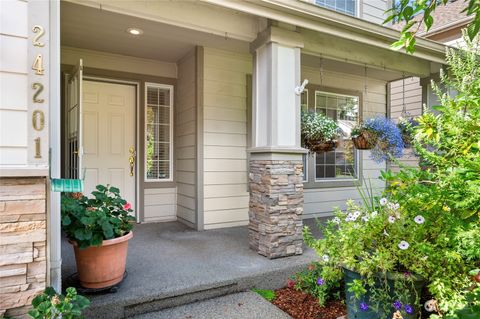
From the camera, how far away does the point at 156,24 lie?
3.46 m

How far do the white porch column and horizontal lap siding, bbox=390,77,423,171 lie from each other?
3.56 metres

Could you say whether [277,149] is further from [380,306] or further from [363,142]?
[380,306]

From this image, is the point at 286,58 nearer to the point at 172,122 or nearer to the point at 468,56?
the point at 468,56

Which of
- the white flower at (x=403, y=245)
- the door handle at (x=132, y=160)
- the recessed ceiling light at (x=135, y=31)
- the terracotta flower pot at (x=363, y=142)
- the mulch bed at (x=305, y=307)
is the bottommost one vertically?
the mulch bed at (x=305, y=307)

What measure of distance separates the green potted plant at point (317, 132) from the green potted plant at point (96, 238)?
2.27 m

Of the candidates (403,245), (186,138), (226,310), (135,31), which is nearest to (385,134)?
(403,245)

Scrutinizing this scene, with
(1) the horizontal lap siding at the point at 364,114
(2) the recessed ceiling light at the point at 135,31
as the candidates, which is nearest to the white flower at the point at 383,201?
(1) the horizontal lap siding at the point at 364,114

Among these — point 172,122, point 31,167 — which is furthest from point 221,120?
point 31,167

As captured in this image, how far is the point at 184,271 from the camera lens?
112 inches

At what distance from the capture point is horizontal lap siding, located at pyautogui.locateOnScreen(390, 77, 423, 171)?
242 inches

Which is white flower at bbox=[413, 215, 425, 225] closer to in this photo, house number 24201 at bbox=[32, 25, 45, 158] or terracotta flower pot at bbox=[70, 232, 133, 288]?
terracotta flower pot at bbox=[70, 232, 133, 288]

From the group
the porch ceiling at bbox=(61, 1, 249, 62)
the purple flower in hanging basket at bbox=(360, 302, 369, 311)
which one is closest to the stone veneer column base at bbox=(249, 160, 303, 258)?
the purple flower in hanging basket at bbox=(360, 302, 369, 311)

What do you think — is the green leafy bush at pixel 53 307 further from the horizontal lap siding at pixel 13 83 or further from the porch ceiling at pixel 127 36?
the porch ceiling at pixel 127 36

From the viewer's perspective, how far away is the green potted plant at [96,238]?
228cm
